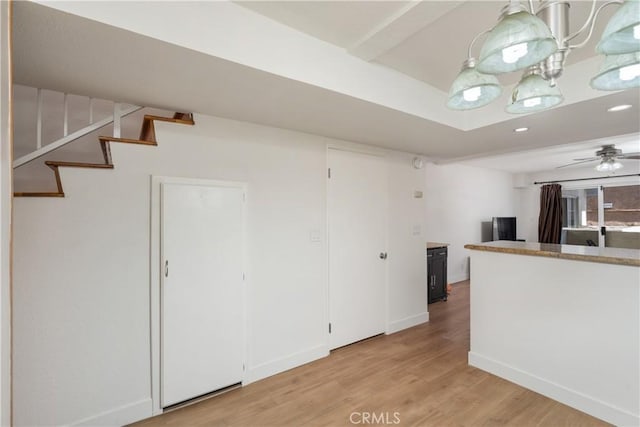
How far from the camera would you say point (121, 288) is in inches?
78.4

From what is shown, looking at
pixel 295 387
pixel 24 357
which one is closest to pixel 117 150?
pixel 24 357

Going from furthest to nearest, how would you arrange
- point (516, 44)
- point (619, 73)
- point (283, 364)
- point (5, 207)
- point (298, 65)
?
point (283, 364)
point (298, 65)
point (619, 73)
point (5, 207)
point (516, 44)

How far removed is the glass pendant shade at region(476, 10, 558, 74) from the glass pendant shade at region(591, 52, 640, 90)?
352 millimetres

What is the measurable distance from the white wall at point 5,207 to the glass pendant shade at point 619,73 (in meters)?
2.18

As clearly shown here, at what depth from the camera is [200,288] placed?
2.22 m

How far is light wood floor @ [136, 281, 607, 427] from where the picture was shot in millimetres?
2014

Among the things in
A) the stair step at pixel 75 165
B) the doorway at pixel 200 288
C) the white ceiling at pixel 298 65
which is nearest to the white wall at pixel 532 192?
the white ceiling at pixel 298 65

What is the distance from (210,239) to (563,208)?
7841 mm

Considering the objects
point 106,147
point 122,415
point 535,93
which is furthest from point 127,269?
point 535,93

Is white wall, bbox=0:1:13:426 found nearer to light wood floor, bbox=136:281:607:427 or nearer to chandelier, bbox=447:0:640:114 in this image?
light wood floor, bbox=136:281:607:427

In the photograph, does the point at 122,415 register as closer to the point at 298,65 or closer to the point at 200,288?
the point at 200,288

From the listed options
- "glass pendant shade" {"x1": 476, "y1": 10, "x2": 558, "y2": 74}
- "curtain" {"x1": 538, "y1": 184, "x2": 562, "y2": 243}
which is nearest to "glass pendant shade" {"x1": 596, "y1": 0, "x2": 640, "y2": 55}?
"glass pendant shade" {"x1": 476, "y1": 10, "x2": 558, "y2": 74}

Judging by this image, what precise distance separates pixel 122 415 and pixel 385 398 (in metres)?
1.84

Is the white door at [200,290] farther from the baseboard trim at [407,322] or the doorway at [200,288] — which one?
the baseboard trim at [407,322]
